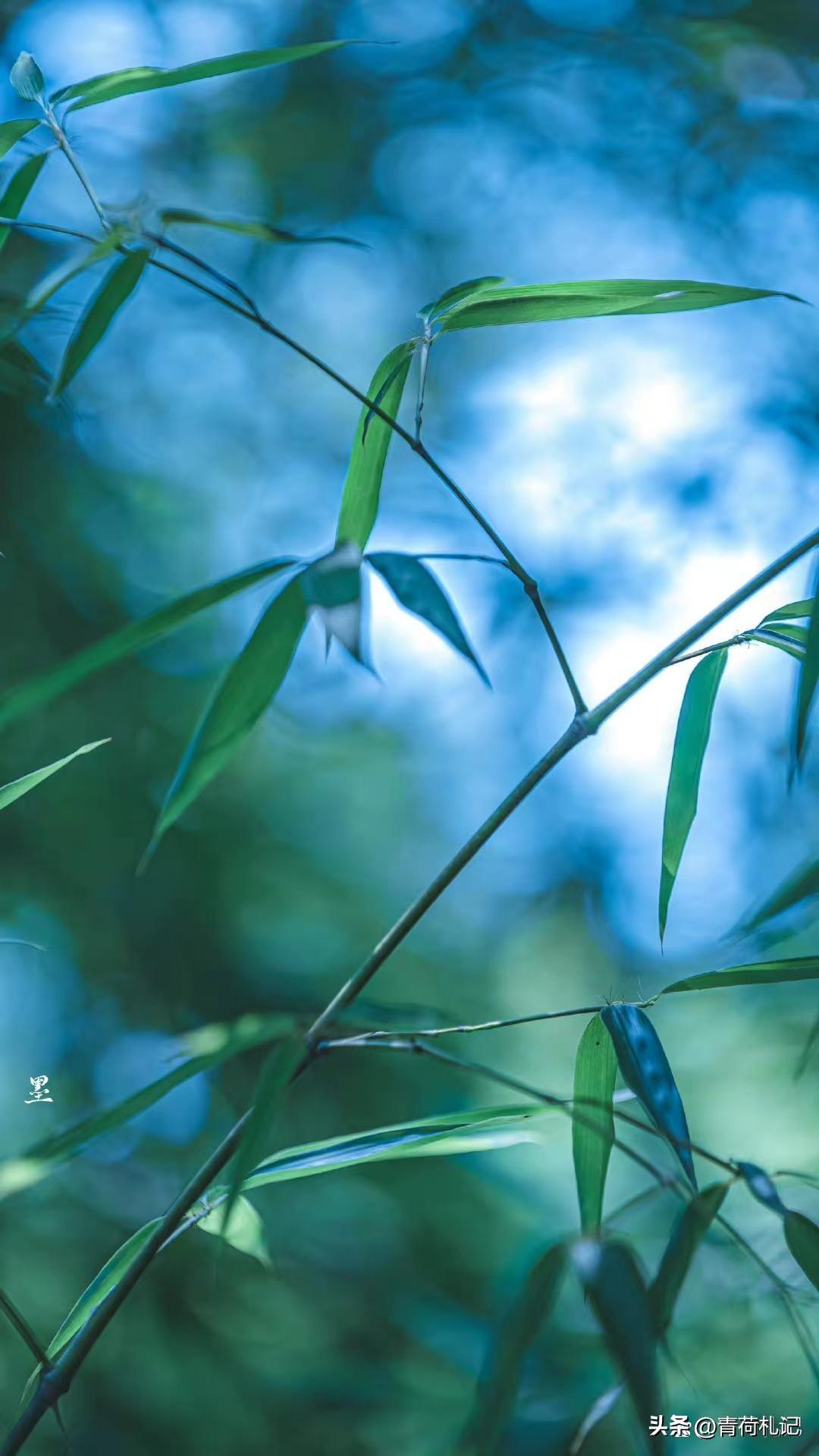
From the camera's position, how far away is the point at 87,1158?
1224 mm

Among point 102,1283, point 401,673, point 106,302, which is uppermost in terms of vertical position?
point 401,673

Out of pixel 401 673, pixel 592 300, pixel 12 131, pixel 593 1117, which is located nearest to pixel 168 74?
pixel 12 131

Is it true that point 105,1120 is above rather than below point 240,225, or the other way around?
below

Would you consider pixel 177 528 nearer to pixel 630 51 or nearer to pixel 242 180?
pixel 242 180

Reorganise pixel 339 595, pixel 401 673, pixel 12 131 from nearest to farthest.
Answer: pixel 339 595
pixel 12 131
pixel 401 673

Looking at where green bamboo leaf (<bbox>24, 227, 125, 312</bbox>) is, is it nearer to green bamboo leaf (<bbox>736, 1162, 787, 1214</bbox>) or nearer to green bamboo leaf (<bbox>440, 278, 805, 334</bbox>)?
green bamboo leaf (<bbox>440, 278, 805, 334</bbox>)

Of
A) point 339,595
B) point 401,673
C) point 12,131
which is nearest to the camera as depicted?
point 339,595

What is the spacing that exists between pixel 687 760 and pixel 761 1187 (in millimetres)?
160

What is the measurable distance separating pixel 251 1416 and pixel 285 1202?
0.24m

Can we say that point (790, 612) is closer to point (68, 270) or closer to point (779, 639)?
point (779, 639)

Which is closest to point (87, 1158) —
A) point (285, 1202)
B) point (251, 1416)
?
point (285, 1202)

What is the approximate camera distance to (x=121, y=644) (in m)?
0.28

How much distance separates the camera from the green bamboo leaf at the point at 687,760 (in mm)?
379

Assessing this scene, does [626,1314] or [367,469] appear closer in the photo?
[626,1314]
